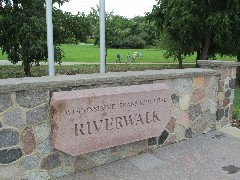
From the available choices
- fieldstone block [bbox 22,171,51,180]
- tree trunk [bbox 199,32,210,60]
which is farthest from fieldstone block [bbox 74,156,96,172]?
tree trunk [bbox 199,32,210,60]

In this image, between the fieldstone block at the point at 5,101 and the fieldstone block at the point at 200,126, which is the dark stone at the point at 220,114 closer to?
the fieldstone block at the point at 200,126

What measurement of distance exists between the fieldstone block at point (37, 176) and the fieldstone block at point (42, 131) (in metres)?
0.40

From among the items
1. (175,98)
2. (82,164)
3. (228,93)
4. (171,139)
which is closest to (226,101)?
(228,93)

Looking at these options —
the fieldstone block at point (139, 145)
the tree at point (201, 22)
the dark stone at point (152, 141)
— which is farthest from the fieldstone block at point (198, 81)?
the tree at point (201, 22)

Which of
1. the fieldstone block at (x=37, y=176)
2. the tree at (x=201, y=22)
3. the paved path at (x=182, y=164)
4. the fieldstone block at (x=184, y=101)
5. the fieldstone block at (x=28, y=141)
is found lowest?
the paved path at (x=182, y=164)

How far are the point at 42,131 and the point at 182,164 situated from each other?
192 cm

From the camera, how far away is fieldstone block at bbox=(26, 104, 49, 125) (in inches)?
123

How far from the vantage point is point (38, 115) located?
3164 millimetres

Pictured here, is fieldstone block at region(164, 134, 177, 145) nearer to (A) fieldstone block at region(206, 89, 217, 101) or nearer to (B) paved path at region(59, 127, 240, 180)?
(B) paved path at region(59, 127, 240, 180)

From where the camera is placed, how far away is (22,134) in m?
3.08

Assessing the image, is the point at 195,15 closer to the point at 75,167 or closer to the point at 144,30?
the point at 75,167

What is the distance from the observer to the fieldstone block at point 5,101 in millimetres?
2914

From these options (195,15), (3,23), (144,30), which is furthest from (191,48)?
(144,30)

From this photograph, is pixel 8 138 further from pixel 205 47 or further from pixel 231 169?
pixel 205 47
